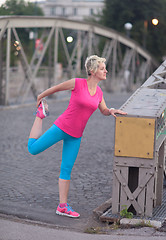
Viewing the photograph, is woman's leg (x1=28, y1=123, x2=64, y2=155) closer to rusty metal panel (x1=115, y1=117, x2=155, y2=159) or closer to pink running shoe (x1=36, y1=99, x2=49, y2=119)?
pink running shoe (x1=36, y1=99, x2=49, y2=119)

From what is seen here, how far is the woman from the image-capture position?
17.2 feet

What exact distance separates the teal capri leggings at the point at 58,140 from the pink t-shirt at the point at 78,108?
0.08 meters

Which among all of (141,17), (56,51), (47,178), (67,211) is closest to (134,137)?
(67,211)

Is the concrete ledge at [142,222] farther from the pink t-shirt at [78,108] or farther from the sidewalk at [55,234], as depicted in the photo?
the pink t-shirt at [78,108]

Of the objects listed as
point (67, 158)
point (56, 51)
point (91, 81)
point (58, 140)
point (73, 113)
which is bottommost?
point (67, 158)

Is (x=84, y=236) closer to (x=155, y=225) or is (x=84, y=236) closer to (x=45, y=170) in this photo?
(x=155, y=225)

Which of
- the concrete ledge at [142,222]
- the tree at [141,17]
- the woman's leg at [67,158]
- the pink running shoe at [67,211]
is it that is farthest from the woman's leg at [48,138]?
the tree at [141,17]

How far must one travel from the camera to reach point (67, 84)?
5227 millimetres

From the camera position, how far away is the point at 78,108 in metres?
5.22

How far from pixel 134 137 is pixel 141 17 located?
4295 centimetres

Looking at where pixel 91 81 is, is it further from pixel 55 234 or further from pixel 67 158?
A: pixel 55 234

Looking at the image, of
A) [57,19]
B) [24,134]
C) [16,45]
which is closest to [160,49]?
[57,19]

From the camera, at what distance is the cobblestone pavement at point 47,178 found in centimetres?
583

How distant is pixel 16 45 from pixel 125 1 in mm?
29792
